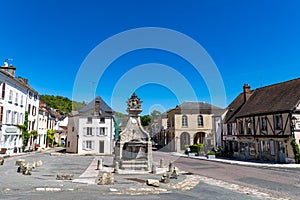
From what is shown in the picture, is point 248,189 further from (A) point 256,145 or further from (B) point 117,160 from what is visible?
(A) point 256,145

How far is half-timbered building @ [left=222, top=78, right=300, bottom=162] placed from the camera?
2025 centimetres

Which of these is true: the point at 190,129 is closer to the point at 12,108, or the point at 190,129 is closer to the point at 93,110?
the point at 93,110

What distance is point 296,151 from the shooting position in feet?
63.9

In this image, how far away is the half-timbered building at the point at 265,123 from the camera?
2025cm

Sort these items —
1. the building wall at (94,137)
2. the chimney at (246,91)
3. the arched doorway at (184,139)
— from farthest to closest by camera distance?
the arched doorway at (184,139) < the building wall at (94,137) < the chimney at (246,91)

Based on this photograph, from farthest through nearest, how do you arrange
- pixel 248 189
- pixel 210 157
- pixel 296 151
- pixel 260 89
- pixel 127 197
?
pixel 260 89 → pixel 210 157 → pixel 296 151 → pixel 248 189 → pixel 127 197

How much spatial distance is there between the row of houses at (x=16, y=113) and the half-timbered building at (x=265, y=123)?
2488 cm

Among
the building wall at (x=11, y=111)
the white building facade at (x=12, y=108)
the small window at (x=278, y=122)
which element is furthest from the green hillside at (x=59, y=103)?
the small window at (x=278, y=122)

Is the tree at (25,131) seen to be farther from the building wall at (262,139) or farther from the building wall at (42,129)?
the building wall at (262,139)

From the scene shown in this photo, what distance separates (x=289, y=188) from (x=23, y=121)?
28.0 metres

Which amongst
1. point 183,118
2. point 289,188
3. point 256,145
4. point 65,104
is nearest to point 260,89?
point 256,145

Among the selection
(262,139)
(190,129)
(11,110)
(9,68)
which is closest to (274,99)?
(262,139)

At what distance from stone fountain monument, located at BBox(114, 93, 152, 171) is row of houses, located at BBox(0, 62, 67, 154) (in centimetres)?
1381

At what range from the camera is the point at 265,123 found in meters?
22.9
